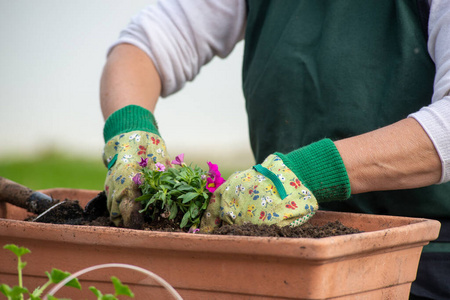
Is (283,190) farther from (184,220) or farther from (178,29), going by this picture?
(178,29)

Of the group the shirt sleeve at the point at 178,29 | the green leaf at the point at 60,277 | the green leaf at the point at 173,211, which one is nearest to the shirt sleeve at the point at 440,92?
the green leaf at the point at 173,211

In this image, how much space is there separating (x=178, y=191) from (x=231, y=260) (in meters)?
0.32

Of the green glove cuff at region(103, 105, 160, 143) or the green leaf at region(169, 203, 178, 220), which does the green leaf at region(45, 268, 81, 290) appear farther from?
the green glove cuff at region(103, 105, 160, 143)

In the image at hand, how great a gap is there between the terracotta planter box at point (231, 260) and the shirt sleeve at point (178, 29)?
0.89m

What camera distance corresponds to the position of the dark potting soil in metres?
0.99

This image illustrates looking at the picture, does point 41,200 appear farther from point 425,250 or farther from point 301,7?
point 425,250

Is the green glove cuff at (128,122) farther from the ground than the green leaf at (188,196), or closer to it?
farther from the ground

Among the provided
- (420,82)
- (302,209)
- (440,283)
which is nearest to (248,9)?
(420,82)

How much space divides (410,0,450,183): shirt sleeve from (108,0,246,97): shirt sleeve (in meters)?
0.70

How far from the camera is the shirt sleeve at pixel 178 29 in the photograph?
1726mm

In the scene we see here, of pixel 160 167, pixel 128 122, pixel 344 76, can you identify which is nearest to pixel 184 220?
pixel 160 167

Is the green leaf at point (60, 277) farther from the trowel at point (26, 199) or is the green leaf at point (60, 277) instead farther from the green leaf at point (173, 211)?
the trowel at point (26, 199)

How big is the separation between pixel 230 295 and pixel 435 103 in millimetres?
656

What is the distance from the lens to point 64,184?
3.95m
